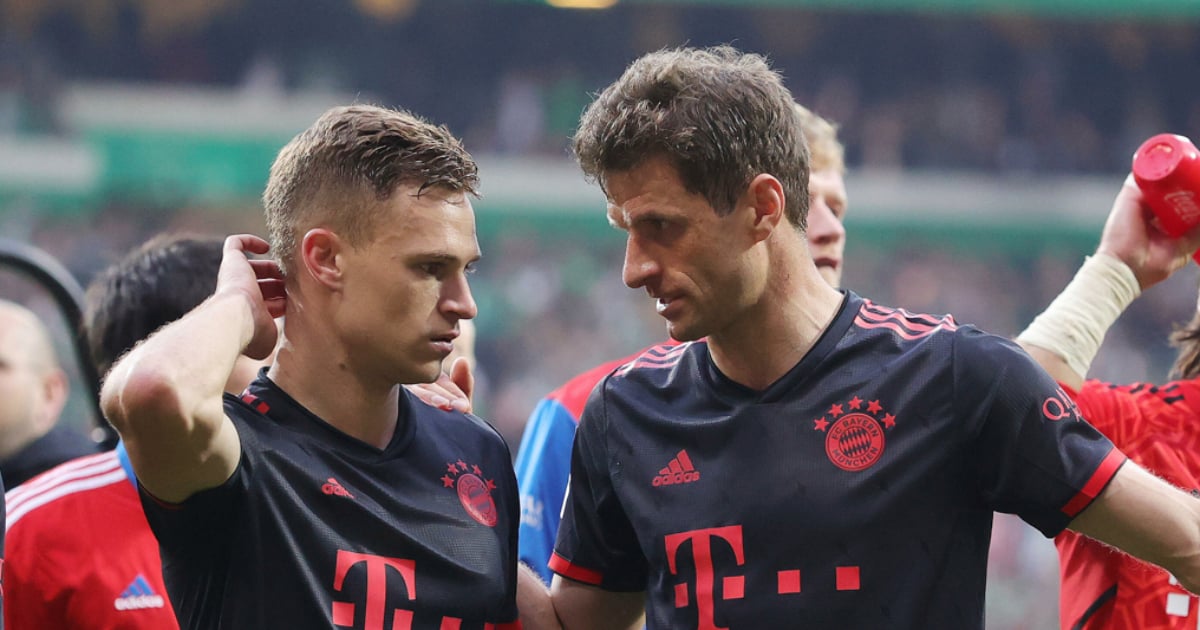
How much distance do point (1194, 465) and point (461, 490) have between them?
169cm

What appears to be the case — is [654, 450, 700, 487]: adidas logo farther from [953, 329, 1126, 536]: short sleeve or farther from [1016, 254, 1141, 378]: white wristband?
[1016, 254, 1141, 378]: white wristband

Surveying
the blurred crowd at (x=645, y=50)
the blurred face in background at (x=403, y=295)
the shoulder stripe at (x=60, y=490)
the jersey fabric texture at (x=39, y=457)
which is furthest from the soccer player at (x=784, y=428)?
the blurred crowd at (x=645, y=50)

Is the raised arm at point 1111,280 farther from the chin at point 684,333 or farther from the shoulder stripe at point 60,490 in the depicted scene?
the shoulder stripe at point 60,490

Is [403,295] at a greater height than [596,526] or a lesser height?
greater

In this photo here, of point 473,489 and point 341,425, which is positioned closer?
point 341,425

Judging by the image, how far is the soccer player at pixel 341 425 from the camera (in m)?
2.52

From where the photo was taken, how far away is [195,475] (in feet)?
7.92

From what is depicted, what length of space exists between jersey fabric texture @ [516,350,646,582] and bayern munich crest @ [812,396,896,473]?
1154 millimetres

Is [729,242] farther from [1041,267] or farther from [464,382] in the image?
[1041,267]

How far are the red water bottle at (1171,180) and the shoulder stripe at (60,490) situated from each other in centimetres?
248

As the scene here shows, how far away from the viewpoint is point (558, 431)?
3.87m

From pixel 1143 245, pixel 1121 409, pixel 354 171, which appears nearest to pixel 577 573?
pixel 354 171

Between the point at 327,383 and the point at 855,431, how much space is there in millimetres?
1059

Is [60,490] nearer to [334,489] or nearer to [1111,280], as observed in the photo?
[334,489]
